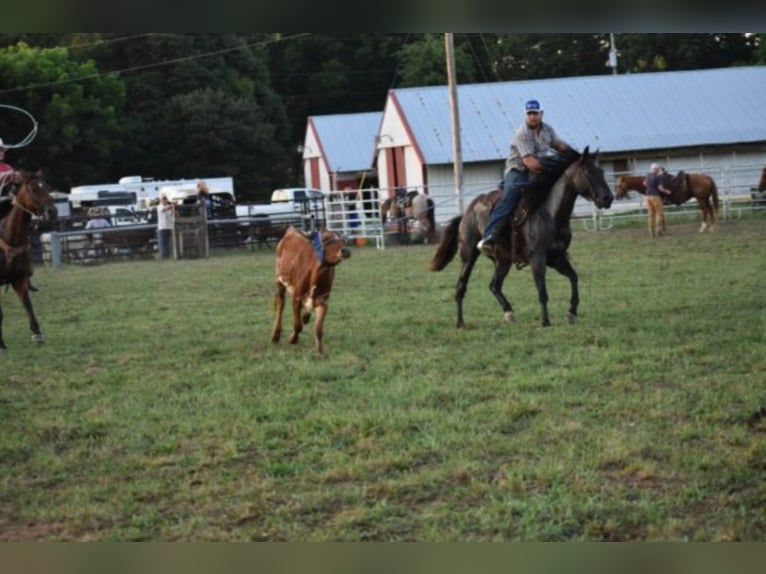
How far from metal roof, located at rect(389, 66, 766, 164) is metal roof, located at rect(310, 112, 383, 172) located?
11.1 meters

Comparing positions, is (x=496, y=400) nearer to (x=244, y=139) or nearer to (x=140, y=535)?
(x=140, y=535)

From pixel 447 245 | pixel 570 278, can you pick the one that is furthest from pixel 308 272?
pixel 570 278

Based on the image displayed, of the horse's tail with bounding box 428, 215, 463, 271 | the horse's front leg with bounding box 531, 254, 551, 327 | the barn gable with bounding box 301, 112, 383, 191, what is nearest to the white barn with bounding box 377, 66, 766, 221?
the barn gable with bounding box 301, 112, 383, 191

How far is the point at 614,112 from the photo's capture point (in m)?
42.5

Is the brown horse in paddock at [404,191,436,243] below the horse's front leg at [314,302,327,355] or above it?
above

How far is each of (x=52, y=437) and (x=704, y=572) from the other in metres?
5.04

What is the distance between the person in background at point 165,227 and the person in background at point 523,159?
20473 millimetres

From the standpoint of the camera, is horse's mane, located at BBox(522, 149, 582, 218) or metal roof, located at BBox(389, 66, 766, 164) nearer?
horse's mane, located at BBox(522, 149, 582, 218)

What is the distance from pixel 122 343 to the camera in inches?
507

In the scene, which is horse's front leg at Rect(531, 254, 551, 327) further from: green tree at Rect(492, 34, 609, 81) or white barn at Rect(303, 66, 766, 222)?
green tree at Rect(492, 34, 609, 81)

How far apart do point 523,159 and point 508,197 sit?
0.44 metres

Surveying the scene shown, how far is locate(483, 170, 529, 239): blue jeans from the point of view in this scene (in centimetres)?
1233

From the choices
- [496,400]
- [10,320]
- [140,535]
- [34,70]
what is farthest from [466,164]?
[140,535]

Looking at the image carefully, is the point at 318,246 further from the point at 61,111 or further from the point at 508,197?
the point at 61,111
